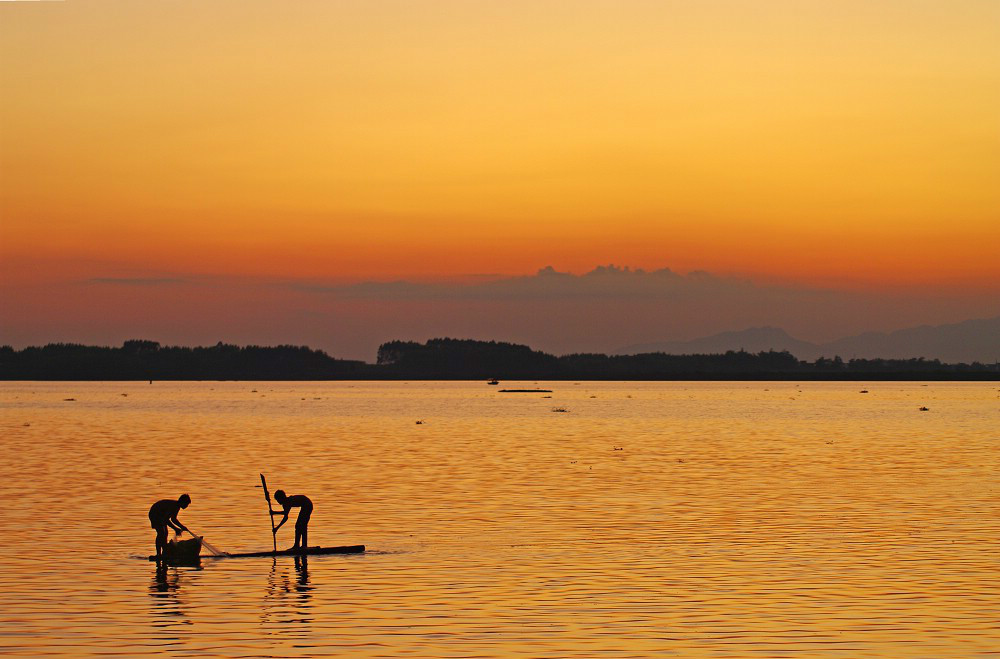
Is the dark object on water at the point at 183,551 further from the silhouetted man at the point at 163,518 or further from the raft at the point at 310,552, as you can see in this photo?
the raft at the point at 310,552

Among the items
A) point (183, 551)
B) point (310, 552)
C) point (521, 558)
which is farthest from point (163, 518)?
point (521, 558)

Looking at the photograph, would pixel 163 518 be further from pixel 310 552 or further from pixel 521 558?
pixel 521 558

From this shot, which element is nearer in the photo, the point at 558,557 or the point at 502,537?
the point at 558,557

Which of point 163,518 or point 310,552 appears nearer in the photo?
point 163,518

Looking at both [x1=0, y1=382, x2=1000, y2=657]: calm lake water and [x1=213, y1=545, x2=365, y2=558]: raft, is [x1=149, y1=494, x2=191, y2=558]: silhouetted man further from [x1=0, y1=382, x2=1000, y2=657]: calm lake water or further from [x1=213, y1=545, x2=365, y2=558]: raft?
[x1=213, y1=545, x2=365, y2=558]: raft

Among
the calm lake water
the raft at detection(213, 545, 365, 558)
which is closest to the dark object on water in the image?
the calm lake water

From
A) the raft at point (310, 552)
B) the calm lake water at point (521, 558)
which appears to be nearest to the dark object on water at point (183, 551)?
the calm lake water at point (521, 558)

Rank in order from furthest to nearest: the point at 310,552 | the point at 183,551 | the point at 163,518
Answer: the point at 310,552
the point at 163,518
the point at 183,551

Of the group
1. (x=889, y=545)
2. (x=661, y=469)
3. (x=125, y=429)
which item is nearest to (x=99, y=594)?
(x=889, y=545)

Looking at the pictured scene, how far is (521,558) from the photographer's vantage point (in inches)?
1341

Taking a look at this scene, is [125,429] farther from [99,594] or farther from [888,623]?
[888,623]

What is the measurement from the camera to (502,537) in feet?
126

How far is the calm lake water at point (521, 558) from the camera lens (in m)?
24.2

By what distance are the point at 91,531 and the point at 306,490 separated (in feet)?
51.0
